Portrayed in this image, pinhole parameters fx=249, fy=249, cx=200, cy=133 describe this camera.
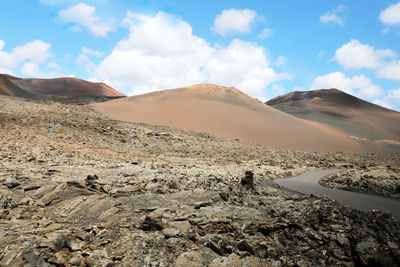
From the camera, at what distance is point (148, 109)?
29172 millimetres

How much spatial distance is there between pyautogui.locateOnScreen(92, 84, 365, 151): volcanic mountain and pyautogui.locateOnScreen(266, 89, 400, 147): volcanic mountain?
18.1 m

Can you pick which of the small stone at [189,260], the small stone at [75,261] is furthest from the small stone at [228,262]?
the small stone at [75,261]

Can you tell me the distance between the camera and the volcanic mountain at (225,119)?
1004 inches

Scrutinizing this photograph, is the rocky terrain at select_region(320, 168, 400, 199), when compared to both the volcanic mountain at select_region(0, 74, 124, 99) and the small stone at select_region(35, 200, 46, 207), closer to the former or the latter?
the small stone at select_region(35, 200, 46, 207)

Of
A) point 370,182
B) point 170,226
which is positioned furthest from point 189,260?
point 370,182

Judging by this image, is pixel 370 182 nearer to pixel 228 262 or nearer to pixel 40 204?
pixel 228 262

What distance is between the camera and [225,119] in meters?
28.4

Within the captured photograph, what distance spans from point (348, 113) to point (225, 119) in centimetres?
4538

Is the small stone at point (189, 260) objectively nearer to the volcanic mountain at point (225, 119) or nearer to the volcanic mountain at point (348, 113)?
the volcanic mountain at point (225, 119)

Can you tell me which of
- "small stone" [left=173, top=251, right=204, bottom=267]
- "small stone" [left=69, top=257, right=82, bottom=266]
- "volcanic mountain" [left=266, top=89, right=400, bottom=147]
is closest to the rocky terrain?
"small stone" [left=173, top=251, right=204, bottom=267]

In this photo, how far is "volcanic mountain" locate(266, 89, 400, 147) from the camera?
157 feet

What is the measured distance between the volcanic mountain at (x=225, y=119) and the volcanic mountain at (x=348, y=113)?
1810 cm

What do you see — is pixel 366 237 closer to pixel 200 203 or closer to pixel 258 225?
pixel 258 225

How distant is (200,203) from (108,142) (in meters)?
11.2
